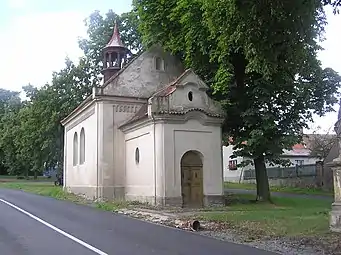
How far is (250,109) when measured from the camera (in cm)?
2511

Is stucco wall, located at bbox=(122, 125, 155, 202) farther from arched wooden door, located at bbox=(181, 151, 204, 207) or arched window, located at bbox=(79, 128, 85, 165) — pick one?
arched window, located at bbox=(79, 128, 85, 165)

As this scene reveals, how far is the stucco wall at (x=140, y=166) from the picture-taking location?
24.6 metres

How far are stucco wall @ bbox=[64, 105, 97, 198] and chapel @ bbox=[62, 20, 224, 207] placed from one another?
65 millimetres

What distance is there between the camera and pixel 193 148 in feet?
80.5

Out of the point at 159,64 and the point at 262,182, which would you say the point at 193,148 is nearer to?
the point at 262,182

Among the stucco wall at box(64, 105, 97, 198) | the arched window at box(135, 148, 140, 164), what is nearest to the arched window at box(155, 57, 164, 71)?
the stucco wall at box(64, 105, 97, 198)

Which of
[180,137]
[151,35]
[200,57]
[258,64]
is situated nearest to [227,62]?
[200,57]

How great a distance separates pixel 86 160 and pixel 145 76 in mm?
7203

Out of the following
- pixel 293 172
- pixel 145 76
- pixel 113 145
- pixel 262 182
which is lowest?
pixel 262 182

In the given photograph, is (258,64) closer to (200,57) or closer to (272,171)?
(200,57)

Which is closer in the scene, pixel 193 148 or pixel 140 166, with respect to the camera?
pixel 193 148

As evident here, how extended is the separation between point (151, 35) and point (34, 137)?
27.9 m

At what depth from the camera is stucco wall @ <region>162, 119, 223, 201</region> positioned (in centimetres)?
Result: 2369

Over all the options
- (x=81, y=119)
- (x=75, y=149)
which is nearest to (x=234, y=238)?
(x=81, y=119)
